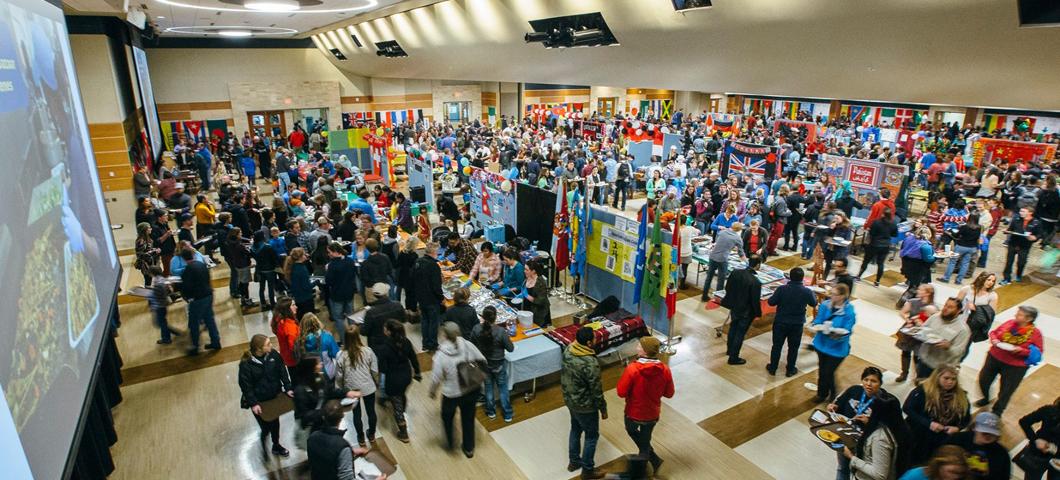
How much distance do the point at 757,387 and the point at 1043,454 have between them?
102 inches

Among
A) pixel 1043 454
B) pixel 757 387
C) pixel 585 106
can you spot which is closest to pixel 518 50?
pixel 757 387

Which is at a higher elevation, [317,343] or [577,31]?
[577,31]

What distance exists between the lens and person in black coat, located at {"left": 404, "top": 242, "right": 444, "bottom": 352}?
6.73 metres

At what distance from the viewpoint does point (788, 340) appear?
6527mm

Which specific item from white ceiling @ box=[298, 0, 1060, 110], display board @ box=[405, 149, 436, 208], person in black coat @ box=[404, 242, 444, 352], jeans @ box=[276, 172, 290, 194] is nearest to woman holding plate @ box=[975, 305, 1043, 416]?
white ceiling @ box=[298, 0, 1060, 110]

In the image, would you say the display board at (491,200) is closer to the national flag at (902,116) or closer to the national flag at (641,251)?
the national flag at (641,251)

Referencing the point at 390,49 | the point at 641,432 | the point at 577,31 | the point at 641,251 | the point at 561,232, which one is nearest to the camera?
the point at 641,432

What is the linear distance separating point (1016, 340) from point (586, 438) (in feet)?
14.0

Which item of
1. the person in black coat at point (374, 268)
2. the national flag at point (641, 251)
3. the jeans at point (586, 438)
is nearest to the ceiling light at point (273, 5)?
the person in black coat at point (374, 268)

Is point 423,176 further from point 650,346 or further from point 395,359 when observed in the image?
point 650,346

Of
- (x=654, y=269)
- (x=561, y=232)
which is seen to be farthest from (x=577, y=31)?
(x=654, y=269)

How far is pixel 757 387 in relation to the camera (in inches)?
255

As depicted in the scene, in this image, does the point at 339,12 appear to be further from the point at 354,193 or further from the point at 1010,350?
the point at 1010,350

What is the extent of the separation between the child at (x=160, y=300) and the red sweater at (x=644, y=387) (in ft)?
18.3
